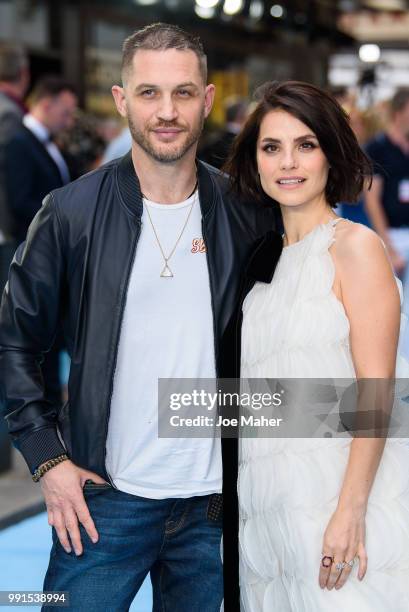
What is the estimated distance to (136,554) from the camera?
8.46 feet

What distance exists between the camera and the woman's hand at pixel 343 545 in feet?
7.52

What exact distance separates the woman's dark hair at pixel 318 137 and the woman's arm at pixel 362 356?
0.29 metres

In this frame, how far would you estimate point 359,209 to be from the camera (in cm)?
744

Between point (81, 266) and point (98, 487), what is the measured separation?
58cm

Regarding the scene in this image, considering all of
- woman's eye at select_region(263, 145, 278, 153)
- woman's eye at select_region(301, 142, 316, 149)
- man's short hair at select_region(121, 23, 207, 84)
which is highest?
man's short hair at select_region(121, 23, 207, 84)

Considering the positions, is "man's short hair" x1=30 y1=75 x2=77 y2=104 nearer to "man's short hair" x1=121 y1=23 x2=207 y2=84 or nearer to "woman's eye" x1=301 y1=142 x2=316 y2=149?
"man's short hair" x1=121 y1=23 x2=207 y2=84

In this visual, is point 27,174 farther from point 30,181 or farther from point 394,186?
point 394,186

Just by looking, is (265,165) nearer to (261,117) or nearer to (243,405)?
(261,117)

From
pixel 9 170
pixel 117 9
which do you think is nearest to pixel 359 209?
pixel 9 170

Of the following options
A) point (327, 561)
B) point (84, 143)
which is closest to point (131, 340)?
point (327, 561)

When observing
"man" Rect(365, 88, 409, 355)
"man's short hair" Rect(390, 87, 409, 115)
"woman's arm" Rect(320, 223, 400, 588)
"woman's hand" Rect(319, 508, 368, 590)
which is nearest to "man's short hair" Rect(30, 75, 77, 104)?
"man" Rect(365, 88, 409, 355)

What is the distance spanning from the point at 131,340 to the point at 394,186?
19.0ft

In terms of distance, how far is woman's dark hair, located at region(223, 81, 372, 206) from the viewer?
248cm

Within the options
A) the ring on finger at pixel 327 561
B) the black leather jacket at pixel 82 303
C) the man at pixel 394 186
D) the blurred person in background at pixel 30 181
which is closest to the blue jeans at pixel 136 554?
the black leather jacket at pixel 82 303
